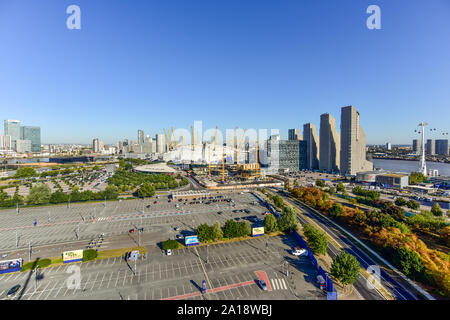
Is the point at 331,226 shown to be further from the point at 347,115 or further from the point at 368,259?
the point at 347,115

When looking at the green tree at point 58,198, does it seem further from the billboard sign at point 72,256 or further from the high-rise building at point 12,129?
the high-rise building at point 12,129

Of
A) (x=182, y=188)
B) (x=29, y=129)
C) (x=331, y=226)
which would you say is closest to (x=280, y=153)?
(x=182, y=188)

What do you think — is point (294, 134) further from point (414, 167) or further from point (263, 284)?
point (263, 284)

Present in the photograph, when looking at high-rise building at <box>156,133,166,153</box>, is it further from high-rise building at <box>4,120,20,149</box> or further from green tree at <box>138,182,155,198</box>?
green tree at <box>138,182,155,198</box>

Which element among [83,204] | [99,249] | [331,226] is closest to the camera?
[99,249]

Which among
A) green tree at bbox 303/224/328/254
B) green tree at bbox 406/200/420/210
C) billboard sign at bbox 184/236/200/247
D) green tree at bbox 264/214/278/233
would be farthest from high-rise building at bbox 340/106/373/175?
billboard sign at bbox 184/236/200/247

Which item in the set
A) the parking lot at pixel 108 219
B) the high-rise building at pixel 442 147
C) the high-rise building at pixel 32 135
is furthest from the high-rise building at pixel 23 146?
the high-rise building at pixel 442 147
